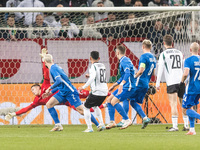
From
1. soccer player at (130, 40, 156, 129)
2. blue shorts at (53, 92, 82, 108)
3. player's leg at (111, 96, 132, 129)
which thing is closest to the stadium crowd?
soccer player at (130, 40, 156, 129)

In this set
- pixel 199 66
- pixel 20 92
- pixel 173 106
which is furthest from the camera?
pixel 20 92

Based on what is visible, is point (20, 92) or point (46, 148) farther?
point (20, 92)

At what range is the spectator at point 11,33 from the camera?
44.7 feet

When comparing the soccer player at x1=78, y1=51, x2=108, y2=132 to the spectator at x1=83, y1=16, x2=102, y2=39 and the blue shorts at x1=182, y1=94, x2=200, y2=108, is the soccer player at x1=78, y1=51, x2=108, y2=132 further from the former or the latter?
the spectator at x1=83, y1=16, x2=102, y2=39

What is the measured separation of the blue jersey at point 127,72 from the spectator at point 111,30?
4094 mm

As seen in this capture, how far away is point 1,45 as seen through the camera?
13.4 metres

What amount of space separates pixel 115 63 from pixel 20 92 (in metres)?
2.81

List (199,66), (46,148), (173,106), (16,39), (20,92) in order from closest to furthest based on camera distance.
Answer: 1. (46,148)
2. (199,66)
3. (173,106)
4. (20,92)
5. (16,39)

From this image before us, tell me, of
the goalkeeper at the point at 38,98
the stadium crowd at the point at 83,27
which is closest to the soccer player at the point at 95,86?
the goalkeeper at the point at 38,98

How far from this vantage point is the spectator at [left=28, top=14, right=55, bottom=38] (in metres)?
13.8

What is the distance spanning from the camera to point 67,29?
45.8 ft

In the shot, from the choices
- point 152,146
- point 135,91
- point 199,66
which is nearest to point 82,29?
point 135,91

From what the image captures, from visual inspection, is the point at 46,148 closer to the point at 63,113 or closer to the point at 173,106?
the point at 173,106

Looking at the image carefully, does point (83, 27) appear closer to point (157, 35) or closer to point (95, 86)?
point (157, 35)
